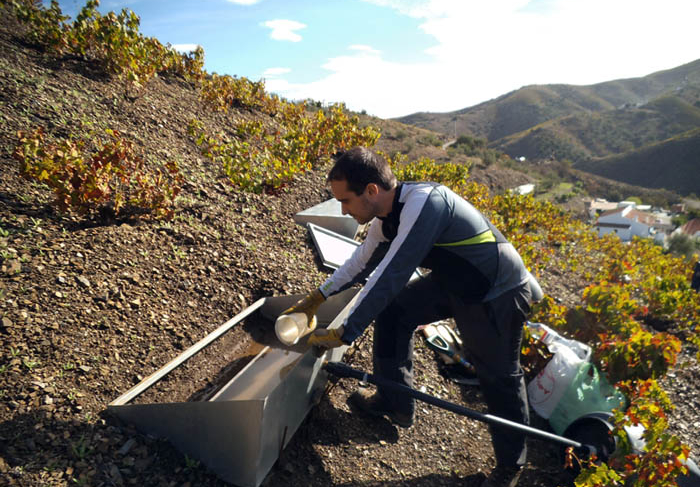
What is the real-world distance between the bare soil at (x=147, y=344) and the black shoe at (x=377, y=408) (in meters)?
0.06

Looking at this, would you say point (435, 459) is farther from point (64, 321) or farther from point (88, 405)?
point (64, 321)

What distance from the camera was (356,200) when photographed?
1.97 m

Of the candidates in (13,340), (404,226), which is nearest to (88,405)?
(13,340)

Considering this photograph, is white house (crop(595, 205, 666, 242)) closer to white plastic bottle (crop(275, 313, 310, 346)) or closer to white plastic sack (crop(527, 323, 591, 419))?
white plastic sack (crop(527, 323, 591, 419))

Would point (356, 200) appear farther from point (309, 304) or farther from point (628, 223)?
point (628, 223)

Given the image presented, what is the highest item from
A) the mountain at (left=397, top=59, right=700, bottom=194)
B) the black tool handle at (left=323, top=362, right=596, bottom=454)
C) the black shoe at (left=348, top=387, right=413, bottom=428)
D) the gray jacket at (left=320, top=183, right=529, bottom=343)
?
the mountain at (left=397, top=59, right=700, bottom=194)

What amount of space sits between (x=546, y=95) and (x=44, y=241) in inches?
4294

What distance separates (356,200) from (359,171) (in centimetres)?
16

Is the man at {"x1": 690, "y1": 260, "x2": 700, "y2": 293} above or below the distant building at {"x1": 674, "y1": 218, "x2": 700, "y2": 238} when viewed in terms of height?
above

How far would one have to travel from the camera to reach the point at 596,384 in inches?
106

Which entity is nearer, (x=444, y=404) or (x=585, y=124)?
(x=444, y=404)

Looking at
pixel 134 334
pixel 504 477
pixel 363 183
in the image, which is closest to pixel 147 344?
pixel 134 334

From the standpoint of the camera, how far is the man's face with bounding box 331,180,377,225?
1.94 m

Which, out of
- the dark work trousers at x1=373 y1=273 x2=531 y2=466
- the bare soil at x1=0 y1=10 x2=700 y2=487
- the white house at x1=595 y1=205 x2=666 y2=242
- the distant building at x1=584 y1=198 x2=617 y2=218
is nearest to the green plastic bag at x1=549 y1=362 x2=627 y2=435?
the bare soil at x1=0 y1=10 x2=700 y2=487
